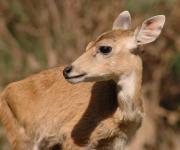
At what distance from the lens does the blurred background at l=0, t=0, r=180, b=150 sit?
50.0 ft

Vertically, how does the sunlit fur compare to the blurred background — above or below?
above

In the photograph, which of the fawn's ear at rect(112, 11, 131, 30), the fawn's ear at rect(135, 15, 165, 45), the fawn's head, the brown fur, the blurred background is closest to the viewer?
the fawn's head

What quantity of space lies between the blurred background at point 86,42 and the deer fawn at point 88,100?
452 cm

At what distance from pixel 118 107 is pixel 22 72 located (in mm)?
6615

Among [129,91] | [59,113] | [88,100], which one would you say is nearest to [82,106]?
[88,100]

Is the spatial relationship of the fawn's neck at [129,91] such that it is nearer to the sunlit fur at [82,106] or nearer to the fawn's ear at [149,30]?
the sunlit fur at [82,106]

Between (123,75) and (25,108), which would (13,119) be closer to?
(25,108)

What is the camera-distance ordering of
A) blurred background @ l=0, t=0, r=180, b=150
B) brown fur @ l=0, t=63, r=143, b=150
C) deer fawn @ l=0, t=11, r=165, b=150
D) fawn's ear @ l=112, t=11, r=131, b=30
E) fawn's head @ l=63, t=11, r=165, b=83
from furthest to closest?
blurred background @ l=0, t=0, r=180, b=150 → fawn's ear @ l=112, t=11, r=131, b=30 → brown fur @ l=0, t=63, r=143, b=150 → deer fawn @ l=0, t=11, r=165, b=150 → fawn's head @ l=63, t=11, r=165, b=83

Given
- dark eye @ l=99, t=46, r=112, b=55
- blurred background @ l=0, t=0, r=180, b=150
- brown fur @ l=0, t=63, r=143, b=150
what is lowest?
blurred background @ l=0, t=0, r=180, b=150

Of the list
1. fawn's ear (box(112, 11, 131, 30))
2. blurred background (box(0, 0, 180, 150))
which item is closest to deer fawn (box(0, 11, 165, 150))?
fawn's ear (box(112, 11, 131, 30))

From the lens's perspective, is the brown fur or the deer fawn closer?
the deer fawn

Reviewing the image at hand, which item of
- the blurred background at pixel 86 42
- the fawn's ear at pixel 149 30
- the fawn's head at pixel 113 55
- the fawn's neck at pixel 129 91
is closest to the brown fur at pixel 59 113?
the fawn's neck at pixel 129 91

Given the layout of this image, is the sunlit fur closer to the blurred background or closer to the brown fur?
the brown fur

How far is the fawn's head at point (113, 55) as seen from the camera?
9.31 meters
